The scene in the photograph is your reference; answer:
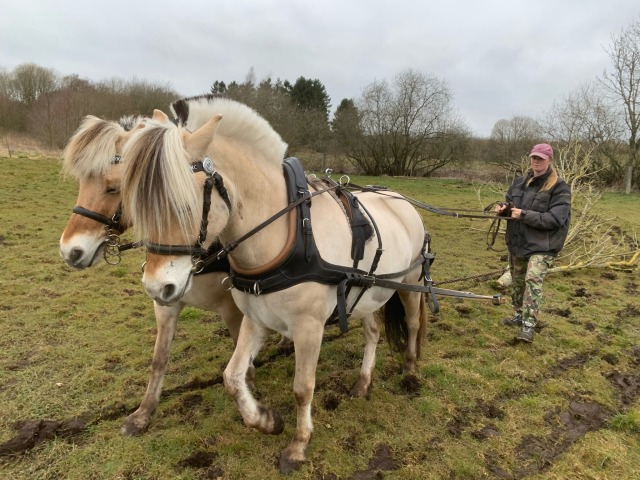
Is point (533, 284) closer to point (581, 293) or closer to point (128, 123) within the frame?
point (581, 293)

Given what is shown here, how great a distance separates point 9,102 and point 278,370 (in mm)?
35064

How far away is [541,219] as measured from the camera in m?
4.34

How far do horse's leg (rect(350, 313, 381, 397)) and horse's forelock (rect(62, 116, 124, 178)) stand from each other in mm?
2379

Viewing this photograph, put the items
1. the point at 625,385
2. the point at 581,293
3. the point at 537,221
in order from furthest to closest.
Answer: the point at 581,293, the point at 537,221, the point at 625,385

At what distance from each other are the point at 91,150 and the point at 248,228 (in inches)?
50.4

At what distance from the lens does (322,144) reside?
1165 inches

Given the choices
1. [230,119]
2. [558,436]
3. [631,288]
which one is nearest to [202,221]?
[230,119]

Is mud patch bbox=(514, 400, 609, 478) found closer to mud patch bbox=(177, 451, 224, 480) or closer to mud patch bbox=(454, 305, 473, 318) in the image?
mud patch bbox=(177, 451, 224, 480)

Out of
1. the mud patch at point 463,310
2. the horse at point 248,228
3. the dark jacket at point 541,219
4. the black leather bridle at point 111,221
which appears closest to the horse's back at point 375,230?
the horse at point 248,228

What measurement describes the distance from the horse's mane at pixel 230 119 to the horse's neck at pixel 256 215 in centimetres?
16

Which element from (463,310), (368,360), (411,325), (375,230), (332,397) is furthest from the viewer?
(463,310)

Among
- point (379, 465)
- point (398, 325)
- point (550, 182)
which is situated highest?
point (550, 182)

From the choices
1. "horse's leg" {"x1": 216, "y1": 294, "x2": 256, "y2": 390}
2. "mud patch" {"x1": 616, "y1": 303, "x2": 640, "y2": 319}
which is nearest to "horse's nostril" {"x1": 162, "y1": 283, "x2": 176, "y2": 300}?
"horse's leg" {"x1": 216, "y1": 294, "x2": 256, "y2": 390}

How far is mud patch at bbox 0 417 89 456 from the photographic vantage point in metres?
2.79
